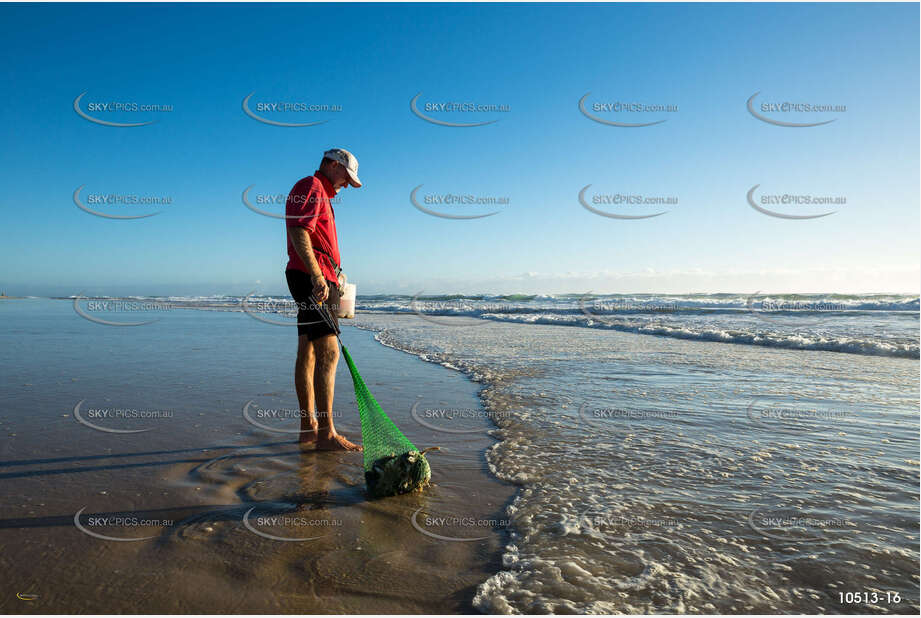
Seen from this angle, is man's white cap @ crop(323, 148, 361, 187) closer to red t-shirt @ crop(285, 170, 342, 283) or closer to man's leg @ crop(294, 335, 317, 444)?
red t-shirt @ crop(285, 170, 342, 283)

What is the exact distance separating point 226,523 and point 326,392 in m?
1.33

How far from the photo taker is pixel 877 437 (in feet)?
12.4

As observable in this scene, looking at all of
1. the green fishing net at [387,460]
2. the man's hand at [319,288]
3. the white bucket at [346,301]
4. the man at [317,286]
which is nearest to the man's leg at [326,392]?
the man at [317,286]

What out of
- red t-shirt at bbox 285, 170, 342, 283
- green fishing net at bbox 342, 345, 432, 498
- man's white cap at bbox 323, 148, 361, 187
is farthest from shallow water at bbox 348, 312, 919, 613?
man's white cap at bbox 323, 148, 361, 187

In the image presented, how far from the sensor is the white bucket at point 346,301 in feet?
12.1

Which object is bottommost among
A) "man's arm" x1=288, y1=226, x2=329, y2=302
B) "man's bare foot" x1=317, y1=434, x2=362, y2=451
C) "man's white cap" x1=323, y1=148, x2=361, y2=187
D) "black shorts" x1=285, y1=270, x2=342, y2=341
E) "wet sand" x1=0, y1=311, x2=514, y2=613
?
"wet sand" x1=0, y1=311, x2=514, y2=613

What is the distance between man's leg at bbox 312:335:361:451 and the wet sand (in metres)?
0.12

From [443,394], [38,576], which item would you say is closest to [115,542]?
[38,576]

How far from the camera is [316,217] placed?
3.45 m

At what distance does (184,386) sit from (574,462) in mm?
4383

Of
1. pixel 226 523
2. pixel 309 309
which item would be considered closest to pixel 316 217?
pixel 309 309

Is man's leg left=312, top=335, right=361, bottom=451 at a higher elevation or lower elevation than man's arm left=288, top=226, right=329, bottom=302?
lower

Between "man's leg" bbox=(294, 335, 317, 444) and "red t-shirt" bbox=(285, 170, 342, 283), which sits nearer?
"red t-shirt" bbox=(285, 170, 342, 283)

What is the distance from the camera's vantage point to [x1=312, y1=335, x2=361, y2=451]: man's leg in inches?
138
